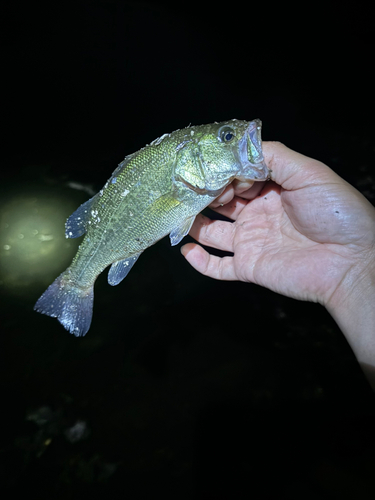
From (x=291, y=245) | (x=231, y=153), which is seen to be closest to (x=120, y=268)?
(x=231, y=153)

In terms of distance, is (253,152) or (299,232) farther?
(299,232)

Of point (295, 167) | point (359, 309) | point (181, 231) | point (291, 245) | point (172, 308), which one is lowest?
point (172, 308)

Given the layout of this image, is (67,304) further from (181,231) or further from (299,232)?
(299,232)

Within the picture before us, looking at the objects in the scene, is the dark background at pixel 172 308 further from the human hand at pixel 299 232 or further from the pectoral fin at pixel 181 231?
the pectoral fin at pixel 181 231

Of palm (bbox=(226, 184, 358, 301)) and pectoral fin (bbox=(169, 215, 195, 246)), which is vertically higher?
pectoral fin (bbox=(169, 215, 195, 246))

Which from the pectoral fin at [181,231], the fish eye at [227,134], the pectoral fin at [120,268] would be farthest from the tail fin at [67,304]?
the fish eye at [227,134]

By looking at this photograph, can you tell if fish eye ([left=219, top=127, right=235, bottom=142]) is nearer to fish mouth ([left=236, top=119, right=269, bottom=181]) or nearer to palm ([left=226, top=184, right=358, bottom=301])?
fish mouth ([left=236, top=119, right=269, bottom=181])

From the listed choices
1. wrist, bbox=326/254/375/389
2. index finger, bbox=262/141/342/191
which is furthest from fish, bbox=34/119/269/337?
wrist, bbox=326/254/375/389
